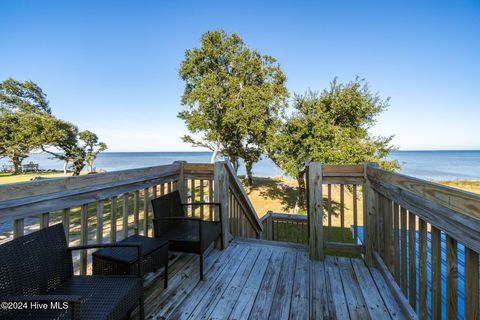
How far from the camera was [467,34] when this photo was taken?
334 inches

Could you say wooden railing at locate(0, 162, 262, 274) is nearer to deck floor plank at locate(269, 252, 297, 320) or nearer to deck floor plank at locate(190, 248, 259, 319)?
deck floor plank at locate(190, 248, 259, 319)

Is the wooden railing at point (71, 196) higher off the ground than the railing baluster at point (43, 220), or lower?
higher

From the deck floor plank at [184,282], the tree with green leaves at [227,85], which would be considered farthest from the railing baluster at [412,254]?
the tree with green leaves at [227,85]

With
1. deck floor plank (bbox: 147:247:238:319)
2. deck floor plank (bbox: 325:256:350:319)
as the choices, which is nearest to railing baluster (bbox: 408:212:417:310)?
deck floor plank (bbox: 325:256:350:319)

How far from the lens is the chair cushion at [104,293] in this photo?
1072mm

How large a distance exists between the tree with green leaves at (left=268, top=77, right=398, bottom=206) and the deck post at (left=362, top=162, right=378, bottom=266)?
572 centimetres

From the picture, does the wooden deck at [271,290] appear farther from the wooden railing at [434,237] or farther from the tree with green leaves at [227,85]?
the tree with green leaves at [227,85]

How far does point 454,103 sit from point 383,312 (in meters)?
30.0

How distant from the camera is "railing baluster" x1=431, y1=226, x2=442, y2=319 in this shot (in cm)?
114

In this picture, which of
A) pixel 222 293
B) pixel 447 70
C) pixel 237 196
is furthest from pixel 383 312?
pixel 447 70

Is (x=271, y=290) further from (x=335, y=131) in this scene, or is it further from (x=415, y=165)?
(x=415, y=165)

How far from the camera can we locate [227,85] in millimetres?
10336

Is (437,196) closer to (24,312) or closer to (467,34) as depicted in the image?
(24,312)

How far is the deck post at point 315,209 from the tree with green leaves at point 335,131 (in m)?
5.85
